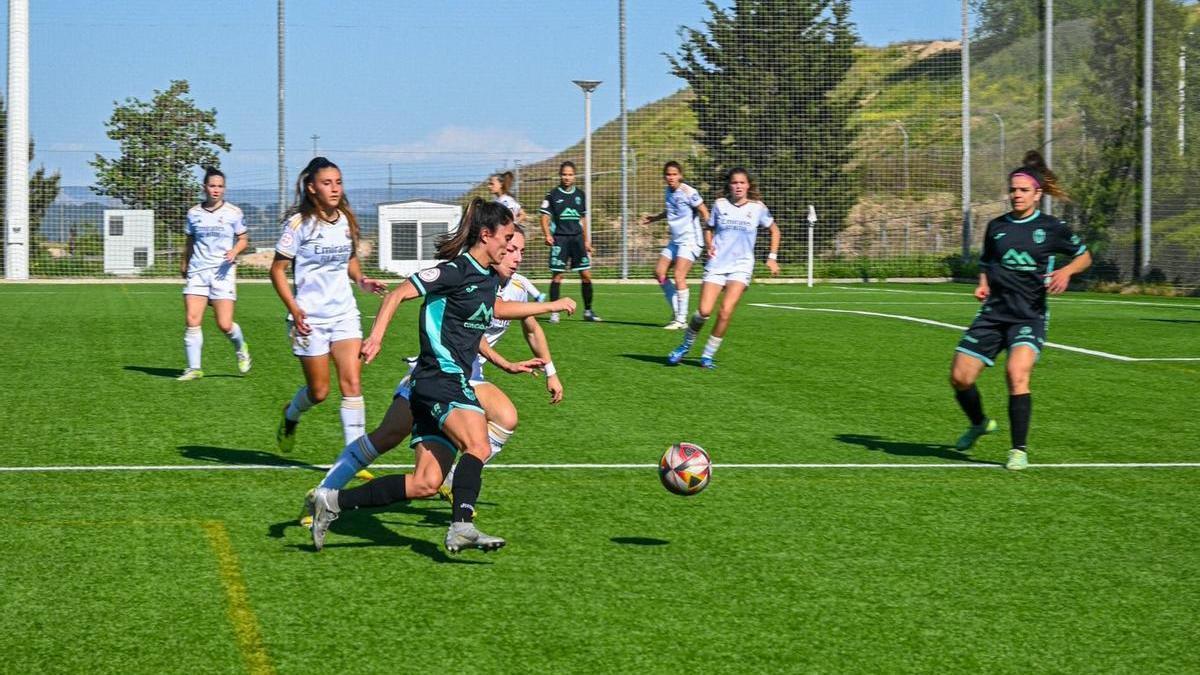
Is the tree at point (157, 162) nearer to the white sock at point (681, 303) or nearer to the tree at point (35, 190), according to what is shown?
the tree at point (35, 190)

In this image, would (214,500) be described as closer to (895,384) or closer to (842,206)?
(895,384)

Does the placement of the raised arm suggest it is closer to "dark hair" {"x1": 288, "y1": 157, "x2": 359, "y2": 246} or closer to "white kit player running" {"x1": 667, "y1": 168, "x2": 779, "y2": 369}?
"dark hair" {"x1": 288, "y1": 157, "x2": 359, "y2": 246}

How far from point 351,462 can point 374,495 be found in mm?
331

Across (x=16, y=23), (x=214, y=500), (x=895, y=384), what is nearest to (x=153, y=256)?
(x=16, y=23)

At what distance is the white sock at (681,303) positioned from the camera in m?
19.6

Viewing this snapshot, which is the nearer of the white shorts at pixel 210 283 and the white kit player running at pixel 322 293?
the white kit player running at pixel 322 293

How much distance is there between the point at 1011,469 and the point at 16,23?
32763mm

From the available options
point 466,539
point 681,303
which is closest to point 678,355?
point 681,303

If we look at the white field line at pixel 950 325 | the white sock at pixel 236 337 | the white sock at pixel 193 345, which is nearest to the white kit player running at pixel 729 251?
the white field line at pixel 950 325

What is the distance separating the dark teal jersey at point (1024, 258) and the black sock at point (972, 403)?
593 millimetres

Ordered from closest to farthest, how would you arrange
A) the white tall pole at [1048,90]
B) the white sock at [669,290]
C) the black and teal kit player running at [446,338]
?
1. the black and teal kit player running at [446,338]
2. the white sock at [669,290]
3. the white tall pole at [1048,90]

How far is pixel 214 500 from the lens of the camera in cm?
834

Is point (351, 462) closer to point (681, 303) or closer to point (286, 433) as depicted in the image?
point (286, 433)

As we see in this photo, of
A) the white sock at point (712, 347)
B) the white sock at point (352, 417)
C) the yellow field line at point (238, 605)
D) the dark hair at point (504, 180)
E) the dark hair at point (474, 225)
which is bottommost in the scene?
the yellow field line at point (238, 605)
